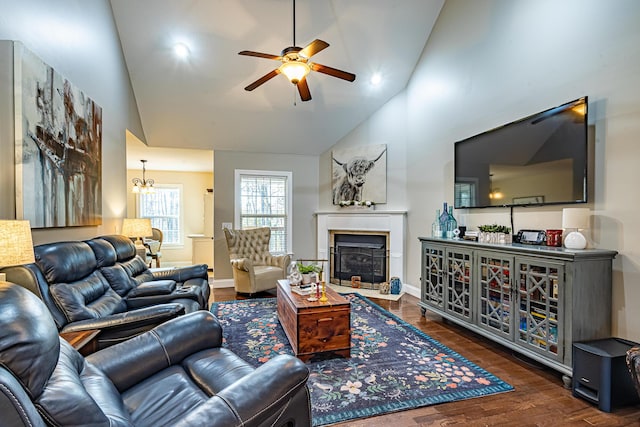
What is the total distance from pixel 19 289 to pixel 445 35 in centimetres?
503

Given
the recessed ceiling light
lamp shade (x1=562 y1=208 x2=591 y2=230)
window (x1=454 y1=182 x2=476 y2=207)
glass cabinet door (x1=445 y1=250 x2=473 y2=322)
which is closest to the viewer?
lamp shade (x1=562 y1=208 x2=591 y2=230)

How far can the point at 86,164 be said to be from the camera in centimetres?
304

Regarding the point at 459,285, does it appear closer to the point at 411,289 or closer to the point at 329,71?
the point at 411,289

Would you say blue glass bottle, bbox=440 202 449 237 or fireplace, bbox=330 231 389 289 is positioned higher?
blue glass bottle, bbox=440 202 449 237

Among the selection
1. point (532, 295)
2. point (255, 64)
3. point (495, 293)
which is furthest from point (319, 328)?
point (255, 64)

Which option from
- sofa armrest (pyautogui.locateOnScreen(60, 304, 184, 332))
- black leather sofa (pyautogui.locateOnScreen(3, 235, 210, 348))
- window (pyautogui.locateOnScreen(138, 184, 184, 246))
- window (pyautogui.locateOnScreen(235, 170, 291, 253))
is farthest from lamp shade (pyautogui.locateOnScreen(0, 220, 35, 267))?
window (pyautogui.locateOnScreen(138, 184, 184, 246))

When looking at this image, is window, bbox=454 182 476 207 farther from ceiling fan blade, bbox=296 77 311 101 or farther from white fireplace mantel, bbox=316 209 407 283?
ceiling fan blade, bbox=296 77 311 101

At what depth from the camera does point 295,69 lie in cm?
294

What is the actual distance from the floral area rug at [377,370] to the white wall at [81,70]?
76.5 inches

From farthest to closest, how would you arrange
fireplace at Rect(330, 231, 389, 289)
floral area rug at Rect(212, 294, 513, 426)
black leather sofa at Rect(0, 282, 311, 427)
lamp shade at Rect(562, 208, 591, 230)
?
fireplace at Rect(330, 231, 389, 289), lamp shade at Rect(562, 208, 591, 230), floral area rug at Rect(212, 294, 513, 426), black leather sofa at Rect(0, 282, 311, 427)

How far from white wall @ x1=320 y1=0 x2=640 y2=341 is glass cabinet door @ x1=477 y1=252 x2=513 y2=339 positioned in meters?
0.61

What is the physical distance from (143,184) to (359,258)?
A: 5199 millimetres

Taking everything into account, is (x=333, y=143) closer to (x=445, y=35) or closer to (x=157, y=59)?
(x=445, y=35)

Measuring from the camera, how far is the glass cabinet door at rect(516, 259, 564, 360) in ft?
7.89
